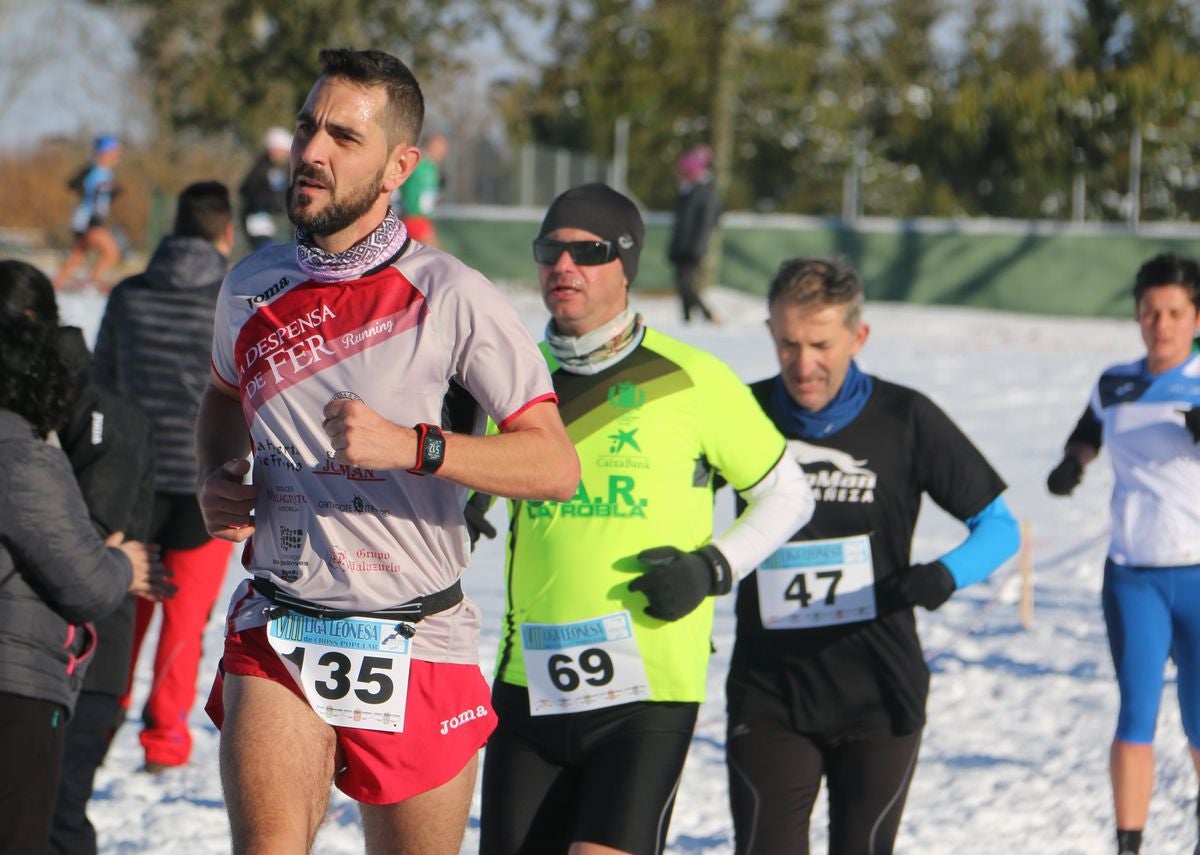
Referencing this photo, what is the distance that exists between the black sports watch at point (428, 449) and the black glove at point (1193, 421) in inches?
129

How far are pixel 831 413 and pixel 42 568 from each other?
1.91 meters

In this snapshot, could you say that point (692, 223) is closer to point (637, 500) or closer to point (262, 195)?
point (262, 195)

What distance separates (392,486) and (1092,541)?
846cm

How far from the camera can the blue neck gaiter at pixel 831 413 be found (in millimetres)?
4375

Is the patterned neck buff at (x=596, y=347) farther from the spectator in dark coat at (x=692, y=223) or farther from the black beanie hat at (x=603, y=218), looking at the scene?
the spectator in dark coat at (x=692, y=223)

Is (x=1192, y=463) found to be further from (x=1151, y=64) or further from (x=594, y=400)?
(x=1151, y=64)

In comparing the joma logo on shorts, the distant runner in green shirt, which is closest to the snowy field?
the joma logo on shorts

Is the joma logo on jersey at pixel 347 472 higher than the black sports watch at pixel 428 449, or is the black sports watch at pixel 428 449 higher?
the black sports watch at pixel 428 449

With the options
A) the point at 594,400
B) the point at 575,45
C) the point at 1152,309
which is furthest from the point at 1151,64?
the point at 594,400

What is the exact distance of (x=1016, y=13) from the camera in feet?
131

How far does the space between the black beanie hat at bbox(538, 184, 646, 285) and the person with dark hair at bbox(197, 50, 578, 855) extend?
3.22 ft

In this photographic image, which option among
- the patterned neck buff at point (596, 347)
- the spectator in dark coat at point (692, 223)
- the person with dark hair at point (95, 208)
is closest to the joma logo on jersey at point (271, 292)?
the patterned neck buff at point (596, 347)

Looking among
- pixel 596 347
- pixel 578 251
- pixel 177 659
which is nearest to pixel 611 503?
pixel 596 347

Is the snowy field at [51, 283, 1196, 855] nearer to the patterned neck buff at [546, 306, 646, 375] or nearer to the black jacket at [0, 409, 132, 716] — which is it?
the black jacket at [0, 409, 132, 716]
